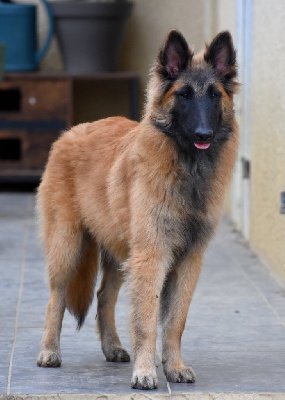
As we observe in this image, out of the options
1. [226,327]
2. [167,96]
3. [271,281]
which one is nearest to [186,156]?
[167,96]

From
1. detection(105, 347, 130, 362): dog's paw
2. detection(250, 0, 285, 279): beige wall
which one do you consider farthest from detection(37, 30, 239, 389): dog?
detection(250, 0, 285, 279): beige wall

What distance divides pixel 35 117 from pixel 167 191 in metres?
7.33

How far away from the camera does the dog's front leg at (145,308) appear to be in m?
4.53

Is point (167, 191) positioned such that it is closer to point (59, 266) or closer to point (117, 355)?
point (59, 266)

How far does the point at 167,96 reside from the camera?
4512mm

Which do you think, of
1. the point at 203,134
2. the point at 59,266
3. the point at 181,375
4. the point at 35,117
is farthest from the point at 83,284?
the point at 35,117

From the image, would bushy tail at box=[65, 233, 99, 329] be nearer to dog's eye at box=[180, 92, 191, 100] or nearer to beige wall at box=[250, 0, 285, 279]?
dog's eye at box=[180, 92, 191, 100]

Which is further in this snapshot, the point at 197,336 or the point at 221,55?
the point at 197,336

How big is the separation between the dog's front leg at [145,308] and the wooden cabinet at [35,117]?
7.25 meters

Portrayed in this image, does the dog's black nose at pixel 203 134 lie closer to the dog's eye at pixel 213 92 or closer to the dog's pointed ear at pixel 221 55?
the dog's eye at pixel 213 92

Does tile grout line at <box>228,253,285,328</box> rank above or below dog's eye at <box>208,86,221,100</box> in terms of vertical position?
below

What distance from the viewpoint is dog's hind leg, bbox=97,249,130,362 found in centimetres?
Result: 514

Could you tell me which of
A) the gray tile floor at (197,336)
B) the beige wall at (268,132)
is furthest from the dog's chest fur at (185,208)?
the beige wall at (268,132)

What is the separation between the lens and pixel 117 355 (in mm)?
5113
